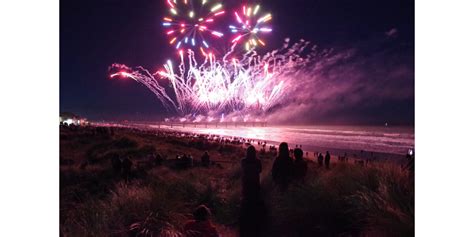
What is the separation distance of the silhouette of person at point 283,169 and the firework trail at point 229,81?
2.63 m

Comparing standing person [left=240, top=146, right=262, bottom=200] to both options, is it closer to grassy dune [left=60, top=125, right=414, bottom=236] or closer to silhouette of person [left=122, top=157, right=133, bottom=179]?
grassy dune [left=60, top=125, right=414, bottom=236]

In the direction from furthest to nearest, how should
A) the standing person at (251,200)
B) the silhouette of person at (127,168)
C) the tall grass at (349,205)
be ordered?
the silhouette of person at (127,168) < the standing person at (251,200) < the tall grass at (349,205)

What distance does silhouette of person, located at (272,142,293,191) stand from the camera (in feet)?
16.3

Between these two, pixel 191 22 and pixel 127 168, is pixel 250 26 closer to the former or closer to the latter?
pixel 191 22

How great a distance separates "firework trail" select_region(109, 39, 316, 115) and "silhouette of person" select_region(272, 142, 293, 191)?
2.63 meters

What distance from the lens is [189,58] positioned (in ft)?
23.0

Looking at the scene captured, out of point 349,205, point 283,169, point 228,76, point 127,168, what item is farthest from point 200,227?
point 228,76

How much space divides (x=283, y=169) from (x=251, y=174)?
61 cm

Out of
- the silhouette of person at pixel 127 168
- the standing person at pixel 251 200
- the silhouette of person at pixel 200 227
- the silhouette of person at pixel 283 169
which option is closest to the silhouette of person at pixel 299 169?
the silhouette of person at pixel 283 169

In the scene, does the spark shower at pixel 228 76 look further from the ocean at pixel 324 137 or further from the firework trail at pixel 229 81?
the ocean at pixel 324 137

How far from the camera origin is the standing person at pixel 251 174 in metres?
4.55

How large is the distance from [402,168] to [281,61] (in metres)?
3.74
